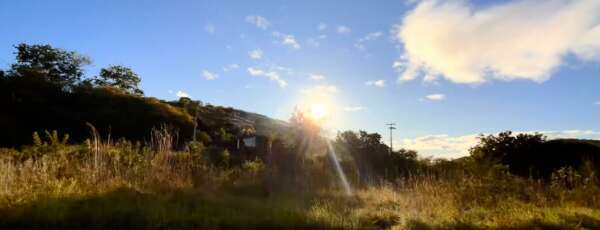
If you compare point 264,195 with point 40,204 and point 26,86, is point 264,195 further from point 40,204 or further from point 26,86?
point 26,86

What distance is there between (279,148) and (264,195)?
7011 mm

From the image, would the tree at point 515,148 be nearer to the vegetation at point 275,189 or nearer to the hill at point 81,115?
the vegetation at point 275,189

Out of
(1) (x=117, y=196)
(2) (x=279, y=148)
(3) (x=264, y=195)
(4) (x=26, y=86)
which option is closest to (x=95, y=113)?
(4) (x=26, y=86)

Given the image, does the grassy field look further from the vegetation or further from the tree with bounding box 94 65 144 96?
the tree with bounding box 94 65 144 96

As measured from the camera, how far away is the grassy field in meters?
6.01

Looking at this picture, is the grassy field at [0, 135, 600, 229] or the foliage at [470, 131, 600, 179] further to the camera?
the foliage at [470, 131, 600, 179]

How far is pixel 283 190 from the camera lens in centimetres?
1127

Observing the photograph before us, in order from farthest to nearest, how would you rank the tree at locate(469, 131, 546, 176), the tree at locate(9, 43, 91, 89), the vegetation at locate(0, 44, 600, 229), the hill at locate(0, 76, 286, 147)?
the tree at locate(9, 43, 91, 89)
the hill at locate(0, 76, 286, 147)
the tree at locate(469, 131, 546, 176)
the vegetation at locate(0, 44, 600, 229)

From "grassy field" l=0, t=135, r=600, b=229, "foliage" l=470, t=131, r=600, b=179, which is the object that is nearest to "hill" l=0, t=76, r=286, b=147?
"foliage" l=470, t=131, r=600, b=179

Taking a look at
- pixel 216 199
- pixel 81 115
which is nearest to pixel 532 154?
pixel 216 199

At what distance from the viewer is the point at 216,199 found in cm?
801

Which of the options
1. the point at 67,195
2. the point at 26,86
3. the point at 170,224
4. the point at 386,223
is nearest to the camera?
the point at 170,224

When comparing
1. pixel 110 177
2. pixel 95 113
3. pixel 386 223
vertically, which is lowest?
pixel 386 223

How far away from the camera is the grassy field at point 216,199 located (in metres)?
6.01
